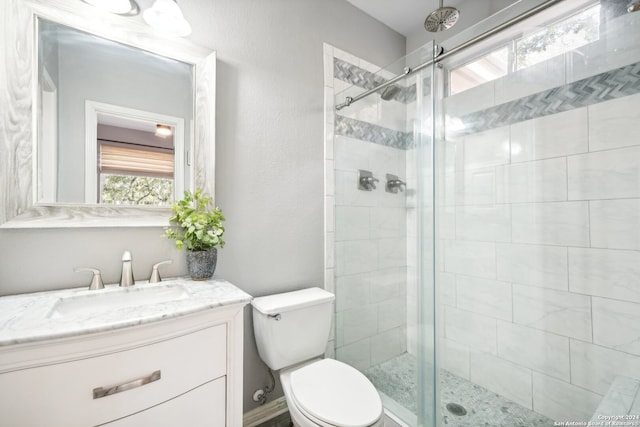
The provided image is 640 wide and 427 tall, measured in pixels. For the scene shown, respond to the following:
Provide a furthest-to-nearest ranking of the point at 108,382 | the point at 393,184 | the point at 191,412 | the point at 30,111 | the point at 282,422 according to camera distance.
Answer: the point at 393,184 → the point at 282,422 → the point at 30,111 → the point at 191,412 → the point at 108,382

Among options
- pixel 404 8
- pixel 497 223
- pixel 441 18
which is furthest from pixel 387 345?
pixel 404 8

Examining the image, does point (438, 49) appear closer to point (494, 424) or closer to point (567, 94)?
point (567, 94)

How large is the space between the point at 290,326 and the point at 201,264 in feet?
1.72

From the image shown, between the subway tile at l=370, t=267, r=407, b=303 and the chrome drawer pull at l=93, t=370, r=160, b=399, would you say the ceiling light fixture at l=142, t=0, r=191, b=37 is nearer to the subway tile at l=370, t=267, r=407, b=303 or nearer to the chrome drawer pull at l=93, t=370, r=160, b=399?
the chrome drawer pull at l=93, t=370, r=160, b=399

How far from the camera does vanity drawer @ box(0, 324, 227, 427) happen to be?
2.26 ft

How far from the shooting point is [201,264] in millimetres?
1236

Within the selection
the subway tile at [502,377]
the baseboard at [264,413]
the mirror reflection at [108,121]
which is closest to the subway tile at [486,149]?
the subway tile at [502,377]

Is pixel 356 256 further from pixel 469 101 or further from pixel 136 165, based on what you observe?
pixel 136 165

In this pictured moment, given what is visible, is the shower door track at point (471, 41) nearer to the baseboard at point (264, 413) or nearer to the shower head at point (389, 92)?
the shower head at point (389, 92)

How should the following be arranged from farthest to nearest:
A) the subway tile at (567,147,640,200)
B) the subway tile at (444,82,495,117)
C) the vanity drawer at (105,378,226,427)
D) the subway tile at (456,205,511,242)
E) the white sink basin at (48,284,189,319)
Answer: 1. the subway tile at (444,82,495,117)
2. the subway tile at (456,205,511,242)
3. the subway tile at (567,147,640,200)
4. the white sink basin at (48,284,189,319)
5. the vanity drawer at (105,378,226,427)

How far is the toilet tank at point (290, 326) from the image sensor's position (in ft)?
4.48

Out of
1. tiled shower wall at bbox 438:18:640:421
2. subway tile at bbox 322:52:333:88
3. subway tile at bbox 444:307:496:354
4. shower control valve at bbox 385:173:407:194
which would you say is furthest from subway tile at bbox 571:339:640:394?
subway tile at bbox 322:52:333:88

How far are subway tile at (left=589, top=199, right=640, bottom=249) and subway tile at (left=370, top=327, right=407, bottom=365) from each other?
1.06m

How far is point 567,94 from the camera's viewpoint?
1.38 metres
